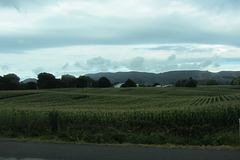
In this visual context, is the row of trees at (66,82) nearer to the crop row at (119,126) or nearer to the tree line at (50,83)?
the tree line at (50,83)

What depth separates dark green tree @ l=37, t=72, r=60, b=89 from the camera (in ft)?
365

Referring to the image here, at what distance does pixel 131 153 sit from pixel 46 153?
259 centimetres

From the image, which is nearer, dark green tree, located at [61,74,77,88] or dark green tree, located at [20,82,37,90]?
dark green tree, located at [20,82,37,90]

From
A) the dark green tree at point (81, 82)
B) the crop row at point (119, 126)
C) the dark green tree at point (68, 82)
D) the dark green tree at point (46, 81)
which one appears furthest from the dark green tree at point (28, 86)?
the crop row at point (119, 126)

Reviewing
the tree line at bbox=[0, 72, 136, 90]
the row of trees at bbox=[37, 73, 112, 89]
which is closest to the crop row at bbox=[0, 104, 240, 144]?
the tree line at bbox=[0, 72, 136, 90]

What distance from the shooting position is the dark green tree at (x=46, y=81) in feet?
365

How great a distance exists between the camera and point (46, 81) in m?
112

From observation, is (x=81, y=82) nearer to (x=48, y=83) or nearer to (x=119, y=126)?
(x=48, y=83)

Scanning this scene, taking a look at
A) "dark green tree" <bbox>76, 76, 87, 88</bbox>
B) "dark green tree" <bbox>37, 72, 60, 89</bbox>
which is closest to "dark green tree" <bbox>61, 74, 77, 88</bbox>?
"dark green tree" <bbox>76, 76, 87, 88</bbox>

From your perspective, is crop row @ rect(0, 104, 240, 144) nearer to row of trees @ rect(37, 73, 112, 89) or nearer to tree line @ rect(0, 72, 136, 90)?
tree line @ rect(0, 72, 136, 90)

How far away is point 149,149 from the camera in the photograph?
6.85m

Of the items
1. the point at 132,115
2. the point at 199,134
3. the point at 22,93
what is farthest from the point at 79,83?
the point at 199,134

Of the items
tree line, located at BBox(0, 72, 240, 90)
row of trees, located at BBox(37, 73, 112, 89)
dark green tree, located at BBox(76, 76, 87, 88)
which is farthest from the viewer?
dark green tree, located at BBox(76, 76, 87, 88)

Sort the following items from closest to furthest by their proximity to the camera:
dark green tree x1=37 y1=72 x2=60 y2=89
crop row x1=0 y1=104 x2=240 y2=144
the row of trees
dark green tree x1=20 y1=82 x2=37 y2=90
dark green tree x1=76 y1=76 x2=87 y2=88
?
crop row x1=0 y1=104 x2=240 y2=144, dark green tree x1=20 y1=82 x2=37 y2=90, dark green tree x1=37 y1=72 x2=60 y2=89, the row of trees, dark green tree x1=76 y1=76 x2=87 y2=88
